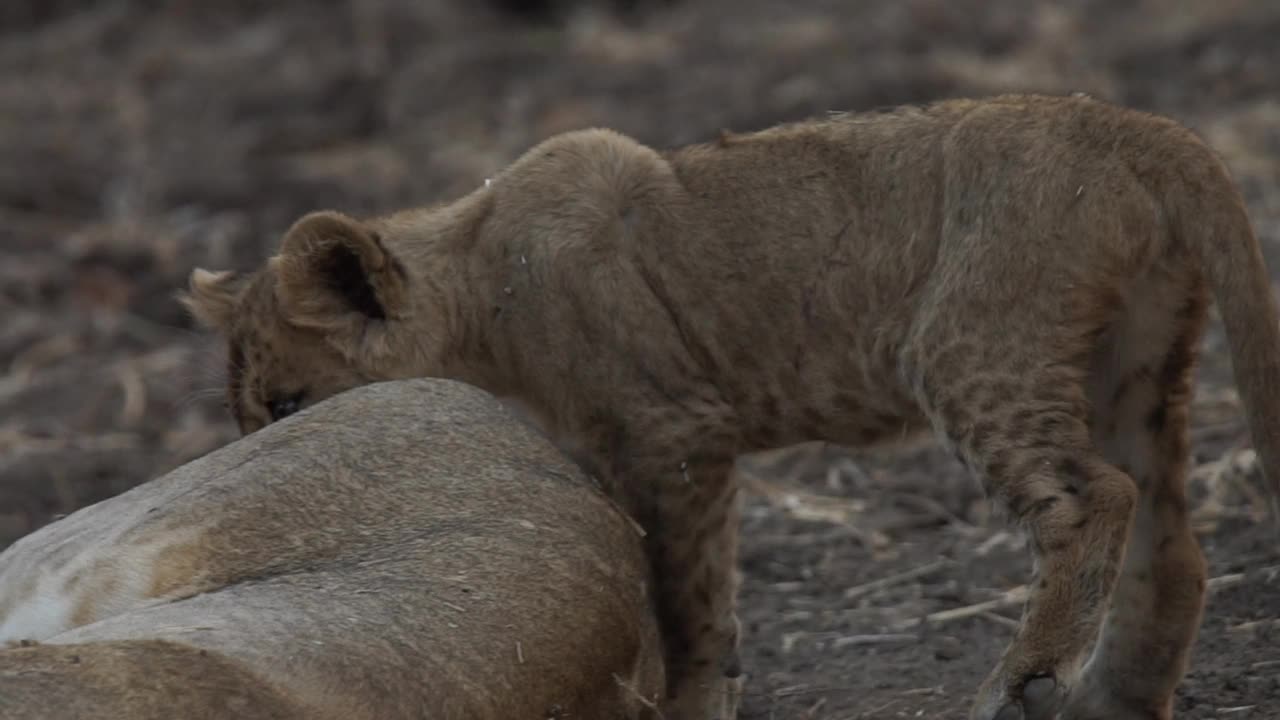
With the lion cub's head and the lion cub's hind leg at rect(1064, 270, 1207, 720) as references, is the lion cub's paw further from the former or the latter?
the lion cub's head

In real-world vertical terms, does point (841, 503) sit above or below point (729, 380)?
below

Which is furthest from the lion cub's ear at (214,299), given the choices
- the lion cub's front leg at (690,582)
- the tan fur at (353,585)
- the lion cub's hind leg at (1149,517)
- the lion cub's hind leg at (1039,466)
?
the lion cub's hind leg at (1149,517)

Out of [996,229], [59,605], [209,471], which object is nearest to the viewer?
[59,605]

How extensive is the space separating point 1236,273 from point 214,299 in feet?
8.28

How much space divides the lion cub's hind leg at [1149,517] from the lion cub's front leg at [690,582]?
0.80 m

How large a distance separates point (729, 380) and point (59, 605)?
177 cm

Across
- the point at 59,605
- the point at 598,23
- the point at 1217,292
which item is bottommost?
the point at 598,23

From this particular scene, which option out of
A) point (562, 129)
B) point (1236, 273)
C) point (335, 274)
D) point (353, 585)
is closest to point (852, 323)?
point (1236, 273)

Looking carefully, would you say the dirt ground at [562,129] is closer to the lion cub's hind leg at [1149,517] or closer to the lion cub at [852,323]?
the lion cub's hind leg at [1149,517]

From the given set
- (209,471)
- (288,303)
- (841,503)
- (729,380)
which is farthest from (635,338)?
(841,503)

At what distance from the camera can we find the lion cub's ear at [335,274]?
5590mm

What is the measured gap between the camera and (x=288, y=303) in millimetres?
5668

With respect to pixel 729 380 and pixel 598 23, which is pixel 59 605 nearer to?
pixel 729 380

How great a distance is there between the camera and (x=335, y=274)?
18.7 feet
